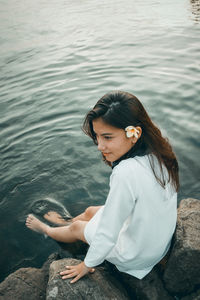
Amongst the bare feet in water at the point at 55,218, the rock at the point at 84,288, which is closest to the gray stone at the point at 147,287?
the rock at the point at 84,288

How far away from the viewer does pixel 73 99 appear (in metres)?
7.34

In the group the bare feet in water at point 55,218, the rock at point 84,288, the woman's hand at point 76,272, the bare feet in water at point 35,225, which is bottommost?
the bare feet in water at point 55,218

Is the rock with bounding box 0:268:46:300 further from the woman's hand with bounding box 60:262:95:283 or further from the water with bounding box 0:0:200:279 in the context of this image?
the water with bounding box 0:0:200:279

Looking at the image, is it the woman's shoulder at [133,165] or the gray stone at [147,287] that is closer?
the woman's shoulder at [133,165]

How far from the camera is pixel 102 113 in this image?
2223 mm

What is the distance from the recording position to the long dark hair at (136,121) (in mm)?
2178

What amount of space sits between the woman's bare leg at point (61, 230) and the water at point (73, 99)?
14 cm

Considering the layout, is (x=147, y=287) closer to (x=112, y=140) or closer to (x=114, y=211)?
(x=114, y=211)

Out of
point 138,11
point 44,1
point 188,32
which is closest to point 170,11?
point 138,11

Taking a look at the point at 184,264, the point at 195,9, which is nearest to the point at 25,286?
the point at 184,264

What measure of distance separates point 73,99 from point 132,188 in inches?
223

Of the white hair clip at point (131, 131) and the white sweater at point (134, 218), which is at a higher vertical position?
the white hair clip at point (131, 131)

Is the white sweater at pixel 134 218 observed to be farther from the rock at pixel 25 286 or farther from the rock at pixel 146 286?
the rock at pixel 25 286

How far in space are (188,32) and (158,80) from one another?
5232 millimetres
